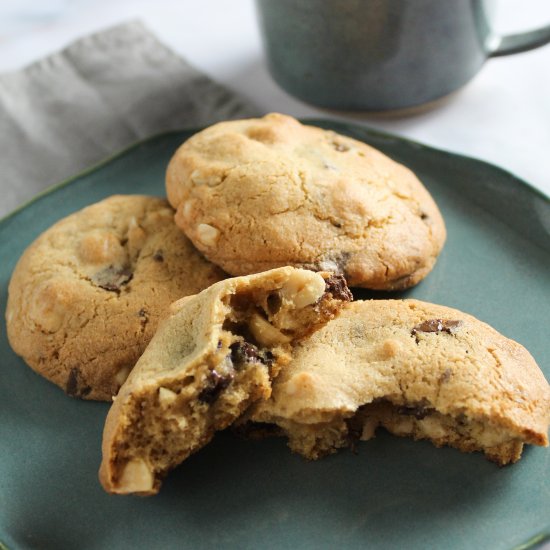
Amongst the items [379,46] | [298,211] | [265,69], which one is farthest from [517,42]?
[298,211]

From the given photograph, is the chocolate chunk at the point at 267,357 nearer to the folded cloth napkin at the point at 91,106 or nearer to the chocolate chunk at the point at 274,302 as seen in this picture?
the chocolate chunk at the point at 274,302

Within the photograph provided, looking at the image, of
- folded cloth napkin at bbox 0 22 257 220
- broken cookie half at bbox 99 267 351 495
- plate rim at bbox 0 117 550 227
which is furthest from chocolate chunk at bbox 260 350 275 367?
folded cloth napkin at bbox 0 22 257 220

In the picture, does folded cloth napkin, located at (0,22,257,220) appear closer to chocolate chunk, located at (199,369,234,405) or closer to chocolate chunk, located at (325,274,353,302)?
chocolate chunk, located at (325,274,353,302)

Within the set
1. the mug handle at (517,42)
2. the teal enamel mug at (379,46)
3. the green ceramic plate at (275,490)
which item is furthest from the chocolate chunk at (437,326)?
the mug handle at (517,42)

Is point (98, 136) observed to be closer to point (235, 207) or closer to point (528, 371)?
point (235, 207)

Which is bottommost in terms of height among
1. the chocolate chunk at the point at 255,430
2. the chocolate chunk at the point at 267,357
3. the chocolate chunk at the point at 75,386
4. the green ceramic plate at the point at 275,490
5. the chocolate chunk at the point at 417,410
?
the green ceramic plate at the point at 275,490

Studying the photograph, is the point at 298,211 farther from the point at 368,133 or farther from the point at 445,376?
the point at 368,133
